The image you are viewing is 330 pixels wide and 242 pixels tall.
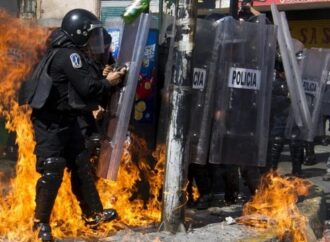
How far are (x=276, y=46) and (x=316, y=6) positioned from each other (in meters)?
8.99

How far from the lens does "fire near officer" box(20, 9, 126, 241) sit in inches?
177

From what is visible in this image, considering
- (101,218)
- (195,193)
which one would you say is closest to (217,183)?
(195,193)

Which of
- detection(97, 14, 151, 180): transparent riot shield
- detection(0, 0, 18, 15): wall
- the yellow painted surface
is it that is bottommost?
detection(97, 14, 151, 180): transparent riot shield

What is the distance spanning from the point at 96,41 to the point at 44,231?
5.14 feet

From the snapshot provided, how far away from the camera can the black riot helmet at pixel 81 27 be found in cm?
468

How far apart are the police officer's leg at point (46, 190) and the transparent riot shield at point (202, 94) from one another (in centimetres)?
132

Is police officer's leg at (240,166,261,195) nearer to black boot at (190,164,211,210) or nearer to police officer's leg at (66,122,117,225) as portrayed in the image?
black boot at (190,164,211,210)

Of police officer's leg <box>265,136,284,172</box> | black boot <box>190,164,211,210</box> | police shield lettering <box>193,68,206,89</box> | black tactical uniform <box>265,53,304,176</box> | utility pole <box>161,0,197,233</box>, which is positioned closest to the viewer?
utility pole <box>161,0,197,233</box>

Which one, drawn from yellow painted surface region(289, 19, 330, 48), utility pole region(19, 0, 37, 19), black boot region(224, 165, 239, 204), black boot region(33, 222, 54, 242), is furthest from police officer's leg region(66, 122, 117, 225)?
utility pole region(19, 0, 37, 19)

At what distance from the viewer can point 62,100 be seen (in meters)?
4.59

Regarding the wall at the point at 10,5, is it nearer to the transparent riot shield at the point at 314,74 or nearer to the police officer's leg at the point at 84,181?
the transparent riot shield at the point at 314,74

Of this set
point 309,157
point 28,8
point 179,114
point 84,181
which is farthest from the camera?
point 28,8

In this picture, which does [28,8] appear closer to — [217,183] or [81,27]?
[217,183]

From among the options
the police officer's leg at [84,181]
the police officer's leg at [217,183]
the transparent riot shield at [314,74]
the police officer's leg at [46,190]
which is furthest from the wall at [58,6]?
the police officer's leg at [46,190]
